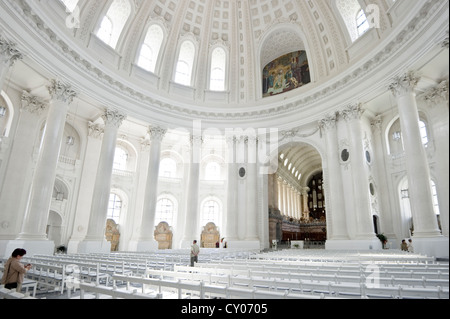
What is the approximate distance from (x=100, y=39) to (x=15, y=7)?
20.5 ft

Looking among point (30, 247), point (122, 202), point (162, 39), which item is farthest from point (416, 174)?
point (122, 202)

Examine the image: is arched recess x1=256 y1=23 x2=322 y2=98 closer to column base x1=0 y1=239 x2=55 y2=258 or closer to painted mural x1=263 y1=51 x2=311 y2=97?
painted mural x1=263 y1=51 x2=311 y2=97

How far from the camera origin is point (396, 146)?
67.1ft

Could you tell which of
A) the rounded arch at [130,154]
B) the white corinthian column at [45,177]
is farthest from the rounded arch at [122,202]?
the white corinthian column at [45,177]

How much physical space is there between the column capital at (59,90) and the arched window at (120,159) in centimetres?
965

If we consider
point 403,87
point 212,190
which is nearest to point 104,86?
point 212,190

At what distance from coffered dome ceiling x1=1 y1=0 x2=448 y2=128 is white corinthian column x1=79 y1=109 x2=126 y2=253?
1.47m

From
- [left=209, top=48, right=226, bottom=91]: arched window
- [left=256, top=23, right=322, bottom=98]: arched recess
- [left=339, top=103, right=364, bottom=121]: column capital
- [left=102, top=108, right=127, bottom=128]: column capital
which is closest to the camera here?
[left=339, top=103, right=364, bottom=121]: column capital

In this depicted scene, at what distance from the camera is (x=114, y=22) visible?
67.4 ft

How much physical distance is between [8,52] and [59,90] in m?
3.09

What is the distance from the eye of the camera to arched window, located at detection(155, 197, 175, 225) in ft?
84.9

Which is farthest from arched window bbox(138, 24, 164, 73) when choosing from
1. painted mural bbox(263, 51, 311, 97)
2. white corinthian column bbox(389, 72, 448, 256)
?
white corinthian column bbox(389, 72, 448, 256)

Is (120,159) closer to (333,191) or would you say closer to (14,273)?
(333,191)

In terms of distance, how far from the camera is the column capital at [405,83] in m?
14.5
